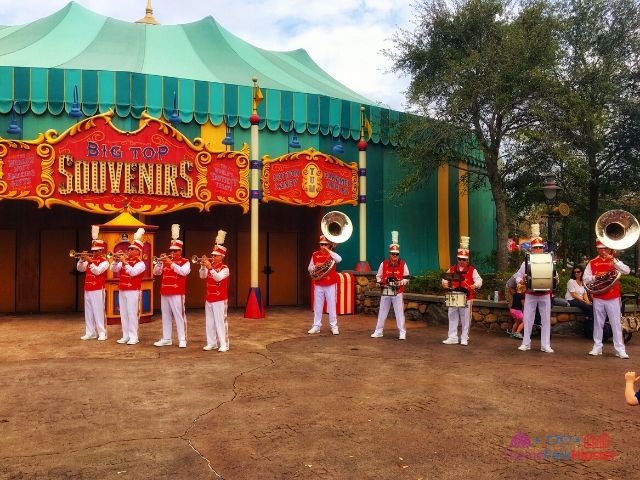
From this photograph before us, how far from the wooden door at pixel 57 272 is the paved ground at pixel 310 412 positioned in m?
5.31

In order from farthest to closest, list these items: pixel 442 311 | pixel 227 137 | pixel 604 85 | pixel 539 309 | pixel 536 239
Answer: pixel 604 85, pixel 227 137, pixel 442 311, pixel 536 239, pixel 539 309

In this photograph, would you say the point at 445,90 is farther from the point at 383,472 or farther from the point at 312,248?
the point at 383,472

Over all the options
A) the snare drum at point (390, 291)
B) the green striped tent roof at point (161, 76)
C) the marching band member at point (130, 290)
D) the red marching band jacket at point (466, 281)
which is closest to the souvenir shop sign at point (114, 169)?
the green striped tent roof at point (161, 76)

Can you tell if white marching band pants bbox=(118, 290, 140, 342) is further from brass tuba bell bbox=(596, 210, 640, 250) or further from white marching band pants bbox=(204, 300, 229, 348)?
brass tuba bell bbox=(596, 210, 640, 250)

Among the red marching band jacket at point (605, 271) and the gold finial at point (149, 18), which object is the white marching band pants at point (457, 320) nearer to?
the red marching band jacket at point (605, 271)

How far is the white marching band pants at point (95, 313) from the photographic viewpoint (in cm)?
1034

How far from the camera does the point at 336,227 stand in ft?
39.2

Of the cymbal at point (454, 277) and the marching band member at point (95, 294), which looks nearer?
the cymbal at point (454, 277)

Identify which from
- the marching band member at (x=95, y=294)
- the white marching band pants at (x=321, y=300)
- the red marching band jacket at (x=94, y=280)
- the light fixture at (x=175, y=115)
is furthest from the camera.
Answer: the light fixture at (x=175, y=115)

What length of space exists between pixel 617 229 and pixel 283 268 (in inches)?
374

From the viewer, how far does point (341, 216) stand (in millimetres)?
11836

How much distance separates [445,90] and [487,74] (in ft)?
4.13

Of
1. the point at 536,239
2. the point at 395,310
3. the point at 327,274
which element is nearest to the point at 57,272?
the point at 327,274

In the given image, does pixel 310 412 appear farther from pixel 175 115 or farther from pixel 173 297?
pixel 175 115
